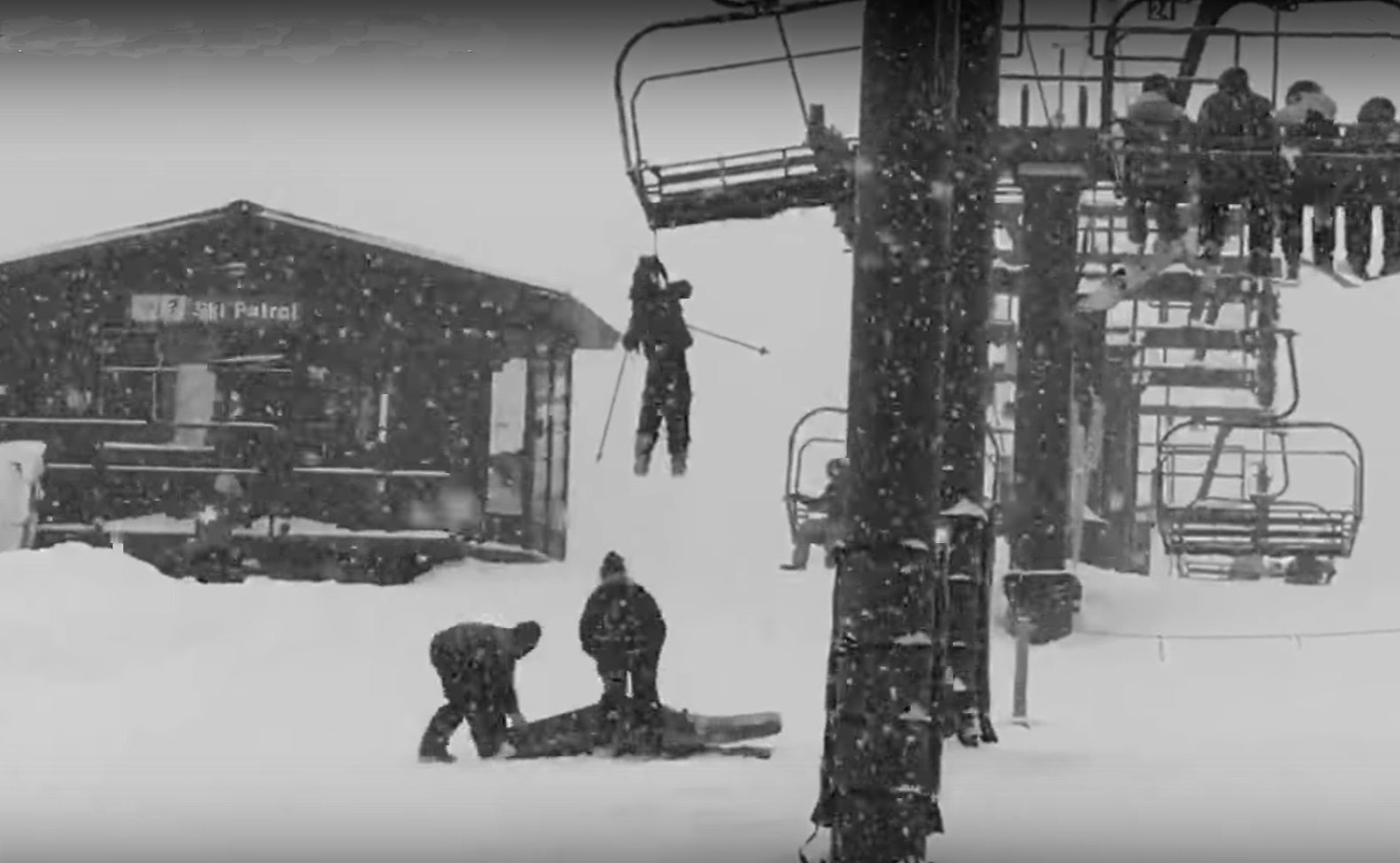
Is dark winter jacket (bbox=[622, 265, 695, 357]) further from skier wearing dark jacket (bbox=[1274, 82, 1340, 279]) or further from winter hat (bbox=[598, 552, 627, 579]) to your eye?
skier wearing dark jacket (bbox=[1274, 82, 1340, 279])

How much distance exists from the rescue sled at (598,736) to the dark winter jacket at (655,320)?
10.8 ft

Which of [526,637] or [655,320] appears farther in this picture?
[655,320]

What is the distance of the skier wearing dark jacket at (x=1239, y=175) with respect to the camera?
35.0 feet

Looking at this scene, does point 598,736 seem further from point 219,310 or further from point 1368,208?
point 219,310

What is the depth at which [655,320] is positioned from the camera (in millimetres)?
12969

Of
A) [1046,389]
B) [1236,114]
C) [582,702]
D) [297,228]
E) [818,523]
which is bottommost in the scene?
[582,702]

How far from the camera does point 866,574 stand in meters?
5.73

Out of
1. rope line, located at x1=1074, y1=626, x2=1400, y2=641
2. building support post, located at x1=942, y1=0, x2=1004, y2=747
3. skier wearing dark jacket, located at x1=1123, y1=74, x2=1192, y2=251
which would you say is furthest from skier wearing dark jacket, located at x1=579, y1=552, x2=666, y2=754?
rope line, located at x1=1074, y1=626, x2=1400, y2=641

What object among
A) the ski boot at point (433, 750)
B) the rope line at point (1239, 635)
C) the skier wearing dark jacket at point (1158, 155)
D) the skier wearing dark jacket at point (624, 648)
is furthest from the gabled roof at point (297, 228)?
the ski boot at point (433, 750)

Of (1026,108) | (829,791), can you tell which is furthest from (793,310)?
(829,791)

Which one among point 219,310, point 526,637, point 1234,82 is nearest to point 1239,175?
point 1234,82

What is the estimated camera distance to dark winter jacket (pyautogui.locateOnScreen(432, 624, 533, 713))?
10062 mm

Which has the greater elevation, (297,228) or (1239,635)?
(297,228)

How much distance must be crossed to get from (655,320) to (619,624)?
315cm
